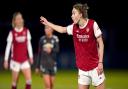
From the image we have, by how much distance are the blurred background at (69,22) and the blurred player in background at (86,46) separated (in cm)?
1377

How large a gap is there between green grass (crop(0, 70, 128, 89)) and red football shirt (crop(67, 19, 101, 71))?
748cm

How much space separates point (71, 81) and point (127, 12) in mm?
12778

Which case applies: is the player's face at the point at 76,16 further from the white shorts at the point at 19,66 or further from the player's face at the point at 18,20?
A: the white shorts at the point at 19,66

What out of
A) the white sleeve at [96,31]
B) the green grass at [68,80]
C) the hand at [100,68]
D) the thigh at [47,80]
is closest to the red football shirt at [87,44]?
the white sleeve at [96,31]

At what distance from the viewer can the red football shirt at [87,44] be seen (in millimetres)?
9914

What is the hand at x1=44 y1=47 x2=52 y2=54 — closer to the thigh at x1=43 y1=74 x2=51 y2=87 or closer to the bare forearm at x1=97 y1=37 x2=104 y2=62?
the thigh at x1=43 y1=74 x2=51 y2=87

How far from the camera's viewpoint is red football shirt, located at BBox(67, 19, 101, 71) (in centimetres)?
991

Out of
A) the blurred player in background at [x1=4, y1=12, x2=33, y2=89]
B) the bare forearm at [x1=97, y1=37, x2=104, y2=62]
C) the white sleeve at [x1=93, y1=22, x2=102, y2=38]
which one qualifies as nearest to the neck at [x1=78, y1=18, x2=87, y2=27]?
the white sleeve at [x1=93, y1=22, x2=102, y2=38]

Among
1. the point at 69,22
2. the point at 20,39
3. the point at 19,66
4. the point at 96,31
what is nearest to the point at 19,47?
the point at 20,39

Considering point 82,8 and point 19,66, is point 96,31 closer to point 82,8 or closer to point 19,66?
point 82,8

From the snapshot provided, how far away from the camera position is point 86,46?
9961 millimetres

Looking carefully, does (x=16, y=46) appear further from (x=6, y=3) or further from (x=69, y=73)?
(x=6, y=3)

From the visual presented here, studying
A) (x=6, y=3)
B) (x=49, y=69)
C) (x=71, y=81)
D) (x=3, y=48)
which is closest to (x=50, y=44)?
(x=49, y=69)

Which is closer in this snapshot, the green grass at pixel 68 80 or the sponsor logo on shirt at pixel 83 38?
the sponsor logo on shirt at pixel 83 38
